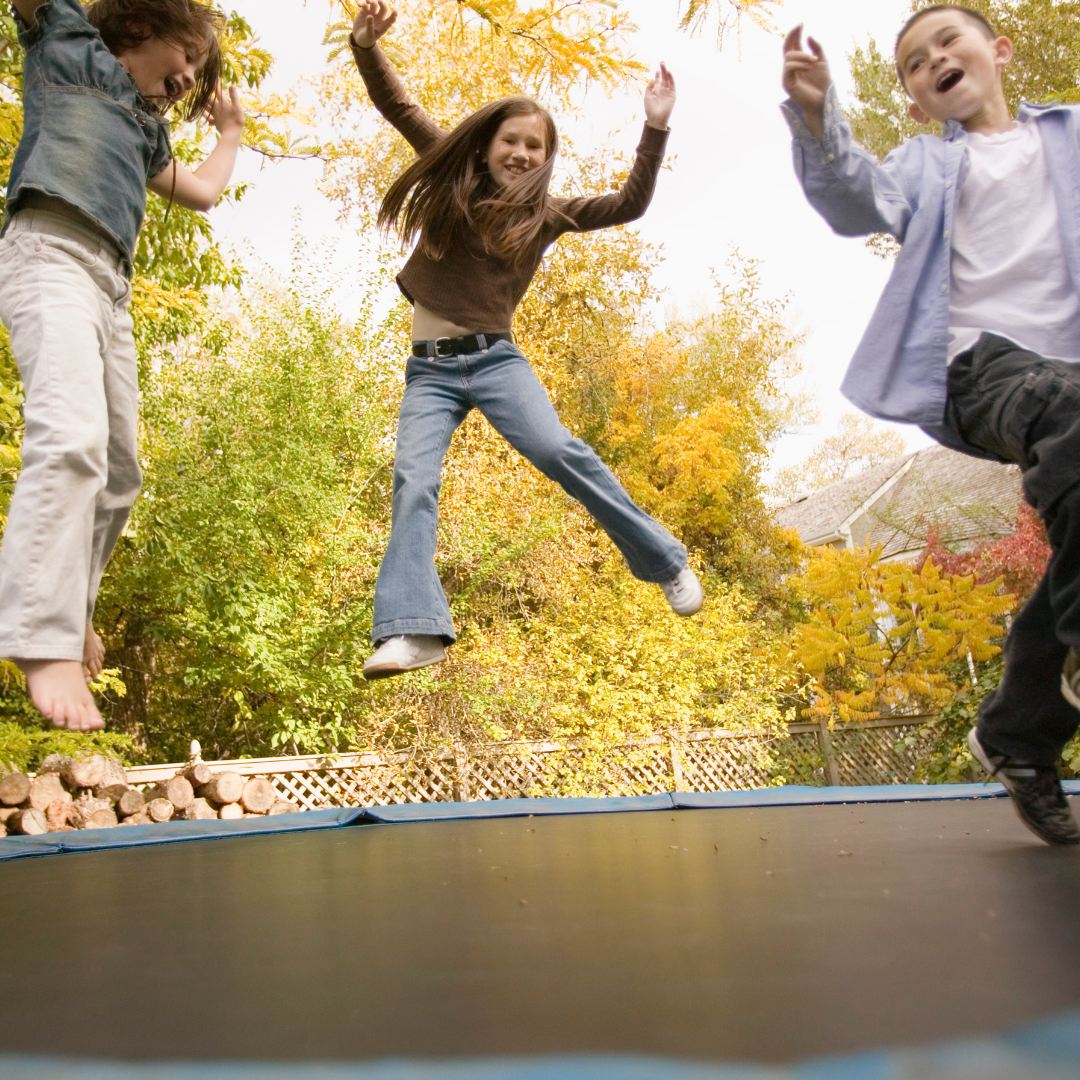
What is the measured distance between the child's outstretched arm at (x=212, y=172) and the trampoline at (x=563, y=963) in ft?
3.21

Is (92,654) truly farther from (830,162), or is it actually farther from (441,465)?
(830,162)

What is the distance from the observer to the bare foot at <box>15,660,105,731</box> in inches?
42.1

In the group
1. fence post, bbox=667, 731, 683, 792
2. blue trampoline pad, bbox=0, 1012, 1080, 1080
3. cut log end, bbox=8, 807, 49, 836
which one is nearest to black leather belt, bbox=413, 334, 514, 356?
blue trampoline pad, bbox=0, 1012, 1080, 1080

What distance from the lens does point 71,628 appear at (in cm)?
111

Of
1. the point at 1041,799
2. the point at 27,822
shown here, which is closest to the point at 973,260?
the point at 1041,799

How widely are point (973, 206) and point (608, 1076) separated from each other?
112cm

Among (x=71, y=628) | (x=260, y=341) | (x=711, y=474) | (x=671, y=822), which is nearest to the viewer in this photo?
(x=71, y=628)

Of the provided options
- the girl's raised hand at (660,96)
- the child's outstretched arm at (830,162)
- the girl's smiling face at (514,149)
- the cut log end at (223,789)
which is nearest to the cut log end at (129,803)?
the cut log end at (223,789)

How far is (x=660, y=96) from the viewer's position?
66.0 inches

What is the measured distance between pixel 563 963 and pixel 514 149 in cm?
139

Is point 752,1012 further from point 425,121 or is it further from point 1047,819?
point 425,121

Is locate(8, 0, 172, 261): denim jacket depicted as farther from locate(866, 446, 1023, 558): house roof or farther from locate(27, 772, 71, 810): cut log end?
locate(866, 446, 1023, 558): house roof

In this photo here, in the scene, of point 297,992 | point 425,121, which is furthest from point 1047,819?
point 425,121

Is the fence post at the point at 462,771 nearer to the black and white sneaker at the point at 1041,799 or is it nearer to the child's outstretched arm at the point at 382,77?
the child's outstretched arm at the point at 382,77
